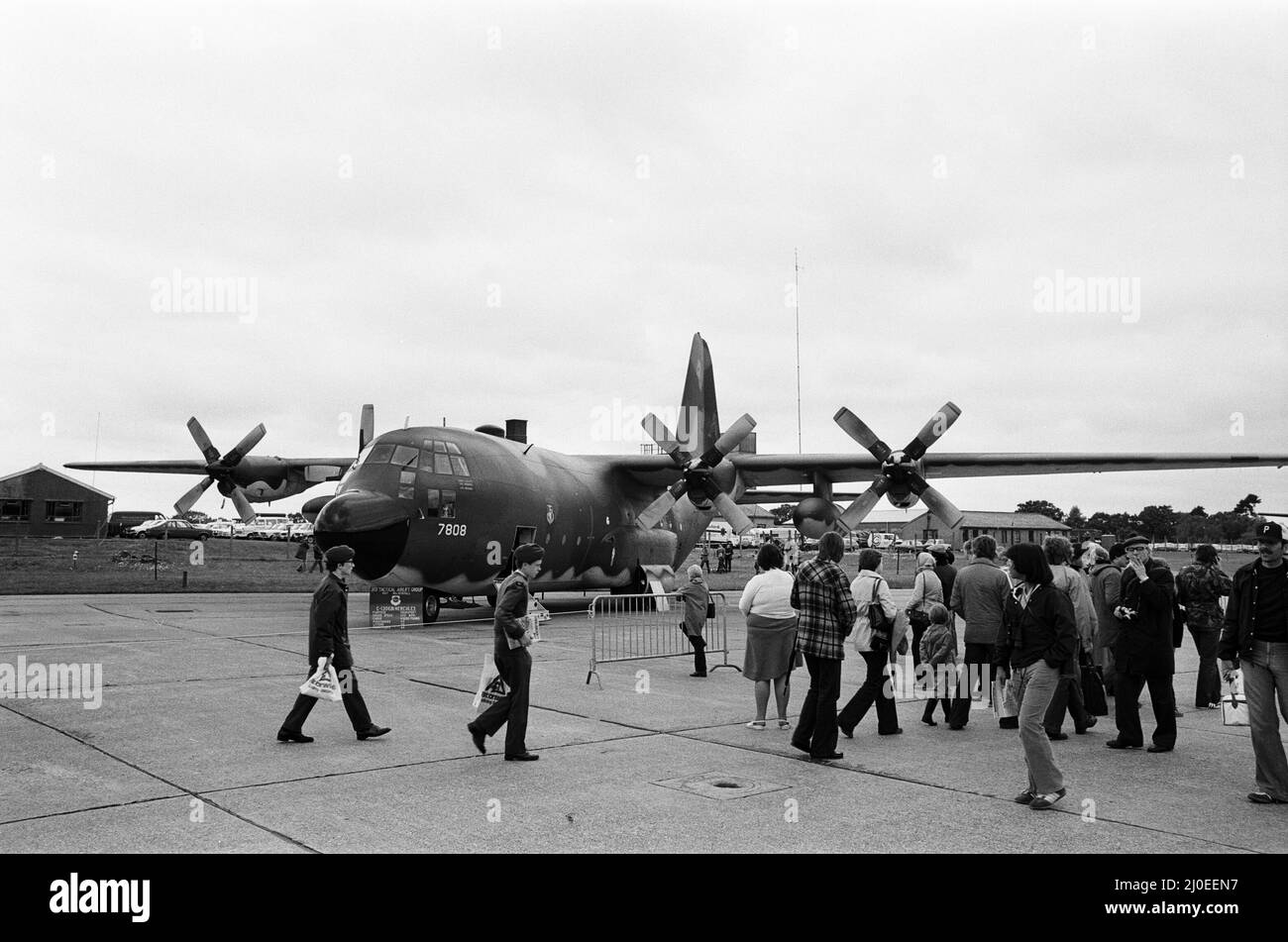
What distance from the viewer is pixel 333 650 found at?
28.8 feet

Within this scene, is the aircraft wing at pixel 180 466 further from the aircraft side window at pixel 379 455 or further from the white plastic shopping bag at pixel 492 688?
the white plastic shopping bag at pixel 492 688

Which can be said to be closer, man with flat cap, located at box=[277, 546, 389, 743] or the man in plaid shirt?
the man in plaid shirt

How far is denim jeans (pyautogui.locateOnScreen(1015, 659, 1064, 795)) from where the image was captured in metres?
6.71

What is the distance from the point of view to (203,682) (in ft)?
38.5

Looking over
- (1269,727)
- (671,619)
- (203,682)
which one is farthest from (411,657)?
(1269,727)

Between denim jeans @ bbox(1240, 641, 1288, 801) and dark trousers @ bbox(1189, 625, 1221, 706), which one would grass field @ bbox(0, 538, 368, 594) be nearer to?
dark trousers @ bbox(1189, 625, 1221, 706)

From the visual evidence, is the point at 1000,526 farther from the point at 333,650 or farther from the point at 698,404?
the point at 333,650

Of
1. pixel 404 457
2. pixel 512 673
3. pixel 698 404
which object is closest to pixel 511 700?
pixel 512 673

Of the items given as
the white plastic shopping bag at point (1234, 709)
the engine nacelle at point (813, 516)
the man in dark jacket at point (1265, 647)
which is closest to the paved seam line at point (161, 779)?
the man in dark jacket at point (1265, 647)

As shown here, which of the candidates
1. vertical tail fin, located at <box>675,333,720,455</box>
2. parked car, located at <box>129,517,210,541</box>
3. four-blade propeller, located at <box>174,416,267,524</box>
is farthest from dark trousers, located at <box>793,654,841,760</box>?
parked car, located at <box>129,517,210,541</box>

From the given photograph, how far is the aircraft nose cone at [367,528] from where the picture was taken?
17.2m

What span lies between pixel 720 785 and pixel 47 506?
68.4 meters

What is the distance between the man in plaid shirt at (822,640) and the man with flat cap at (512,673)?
2.47 m

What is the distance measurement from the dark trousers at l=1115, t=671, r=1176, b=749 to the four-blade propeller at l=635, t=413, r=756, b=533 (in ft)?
46.2
